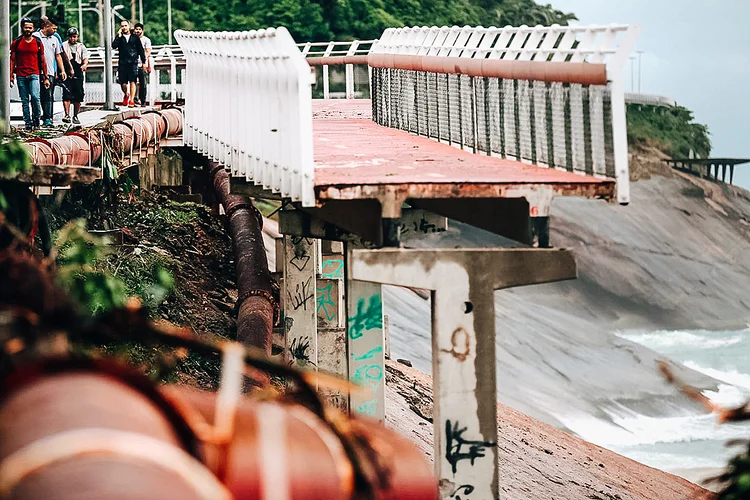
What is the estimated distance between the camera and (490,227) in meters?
13.4

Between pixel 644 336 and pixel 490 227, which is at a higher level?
pixel 490 227

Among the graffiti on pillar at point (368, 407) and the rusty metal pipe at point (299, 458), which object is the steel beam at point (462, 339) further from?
the graffiti on pillar at point (368, 407)

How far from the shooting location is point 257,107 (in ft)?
47.5

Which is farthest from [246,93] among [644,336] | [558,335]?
[644,336]

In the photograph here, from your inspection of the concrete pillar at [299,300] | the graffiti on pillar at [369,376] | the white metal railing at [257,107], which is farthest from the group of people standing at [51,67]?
the graffiti on pillar at [369,376]

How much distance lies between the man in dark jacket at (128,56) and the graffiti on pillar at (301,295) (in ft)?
25.5

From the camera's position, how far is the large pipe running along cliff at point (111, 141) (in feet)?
45.8

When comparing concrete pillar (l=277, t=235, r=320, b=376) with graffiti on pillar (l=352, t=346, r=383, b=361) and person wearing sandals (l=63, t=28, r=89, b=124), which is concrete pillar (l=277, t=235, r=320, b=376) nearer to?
graffiti on pillar (l=352, t=346, r=383, b=361)

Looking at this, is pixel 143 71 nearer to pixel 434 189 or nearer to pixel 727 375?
pixel 434 189

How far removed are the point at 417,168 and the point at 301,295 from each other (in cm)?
807

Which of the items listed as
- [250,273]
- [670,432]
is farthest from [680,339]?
[250,273]

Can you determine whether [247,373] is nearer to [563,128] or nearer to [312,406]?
[563,128]

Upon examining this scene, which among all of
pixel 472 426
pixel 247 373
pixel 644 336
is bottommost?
pixel 644 336

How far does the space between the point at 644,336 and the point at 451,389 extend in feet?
169
